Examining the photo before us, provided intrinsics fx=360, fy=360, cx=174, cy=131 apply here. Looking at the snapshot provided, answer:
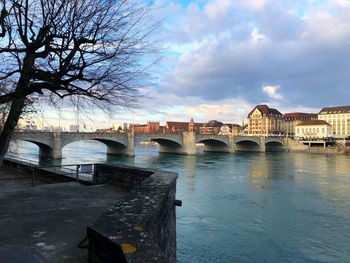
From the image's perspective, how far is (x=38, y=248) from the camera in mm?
5574

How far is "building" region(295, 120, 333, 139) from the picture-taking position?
131m

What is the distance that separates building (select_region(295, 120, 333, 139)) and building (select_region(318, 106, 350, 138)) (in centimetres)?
1210

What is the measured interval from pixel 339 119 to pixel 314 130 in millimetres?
19590

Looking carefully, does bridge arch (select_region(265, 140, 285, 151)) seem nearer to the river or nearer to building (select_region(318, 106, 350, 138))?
building (select_region(318, 106, 350, 138))

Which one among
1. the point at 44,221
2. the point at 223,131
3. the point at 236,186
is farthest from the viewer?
the point at 223,131

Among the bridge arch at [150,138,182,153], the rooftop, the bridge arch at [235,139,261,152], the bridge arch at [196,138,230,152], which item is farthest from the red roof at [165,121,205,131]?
the bridge arch at [150,138,182,153]

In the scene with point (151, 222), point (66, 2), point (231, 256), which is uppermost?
point (66, 2)

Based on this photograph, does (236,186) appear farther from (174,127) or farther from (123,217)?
(174,127)

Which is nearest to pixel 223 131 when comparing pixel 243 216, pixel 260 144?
pixel 260 144

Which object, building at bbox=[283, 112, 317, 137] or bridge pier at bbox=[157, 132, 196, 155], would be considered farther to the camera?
building at bbox=[283, 112, 317, 137]

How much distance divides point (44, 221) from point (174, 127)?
519 ft

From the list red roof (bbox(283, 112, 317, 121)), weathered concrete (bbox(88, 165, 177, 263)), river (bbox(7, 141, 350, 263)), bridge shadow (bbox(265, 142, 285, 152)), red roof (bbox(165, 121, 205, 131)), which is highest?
red roof (bbox(283, 112, 317, 121))

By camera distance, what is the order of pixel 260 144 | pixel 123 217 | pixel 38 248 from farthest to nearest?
1. pixel 260 144
2. pixel 38 248
3. pixel 123 217

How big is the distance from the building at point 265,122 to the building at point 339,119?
18819 mm
